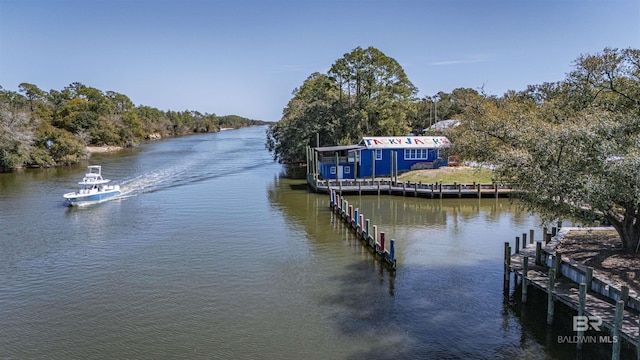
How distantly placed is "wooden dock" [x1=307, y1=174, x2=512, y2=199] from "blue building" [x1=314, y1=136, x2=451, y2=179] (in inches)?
89.3

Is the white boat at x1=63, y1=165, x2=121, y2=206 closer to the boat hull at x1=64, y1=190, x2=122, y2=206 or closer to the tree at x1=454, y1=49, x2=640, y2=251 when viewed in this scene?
the boat hull at x1=64, y1=190, x2=122, y2=206

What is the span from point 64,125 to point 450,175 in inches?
3099

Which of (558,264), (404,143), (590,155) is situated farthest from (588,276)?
(404,143)

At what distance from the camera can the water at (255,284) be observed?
46.6ft

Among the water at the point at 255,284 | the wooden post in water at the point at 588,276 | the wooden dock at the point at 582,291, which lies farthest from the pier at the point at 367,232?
the wooden post in water at the point at 588,276

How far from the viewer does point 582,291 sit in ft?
42.1

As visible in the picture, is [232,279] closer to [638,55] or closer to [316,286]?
[316,286]

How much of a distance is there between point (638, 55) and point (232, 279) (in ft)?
62.7

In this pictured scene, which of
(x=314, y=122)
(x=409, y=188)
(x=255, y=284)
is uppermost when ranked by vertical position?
(x=314, y=122)

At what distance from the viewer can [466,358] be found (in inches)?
518

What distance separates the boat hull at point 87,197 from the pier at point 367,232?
18765 mm

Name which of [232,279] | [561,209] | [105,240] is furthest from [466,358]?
[105,240]

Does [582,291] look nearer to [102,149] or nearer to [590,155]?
[590,155]

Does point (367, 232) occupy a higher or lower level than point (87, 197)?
lower
